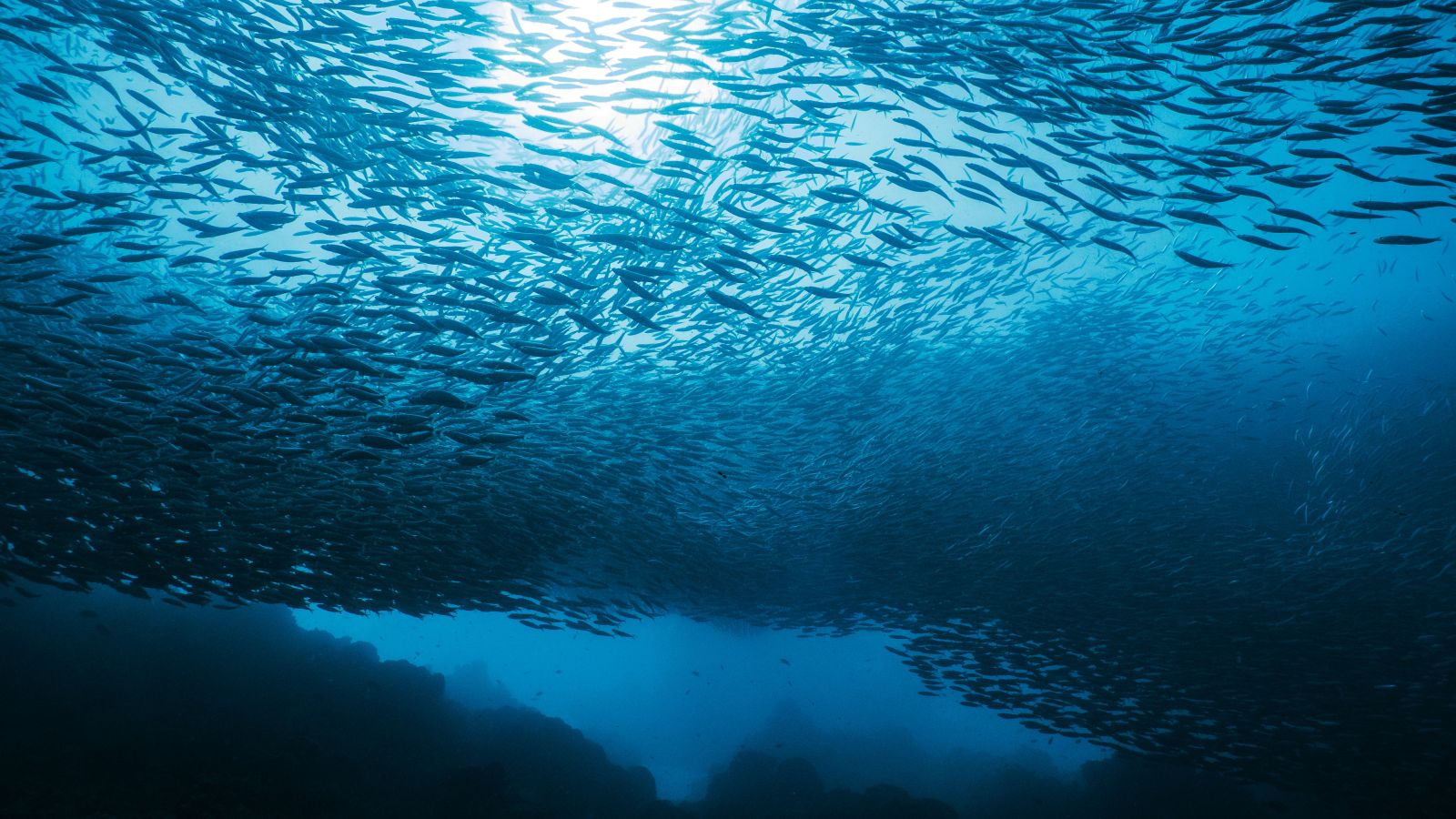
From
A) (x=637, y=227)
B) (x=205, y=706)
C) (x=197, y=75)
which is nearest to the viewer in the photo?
(x=197, y=75)

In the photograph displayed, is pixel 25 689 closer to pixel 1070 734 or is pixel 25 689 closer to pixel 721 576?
pixel 721 576

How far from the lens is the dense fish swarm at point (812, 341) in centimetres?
546

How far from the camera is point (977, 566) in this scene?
1271 centimetres

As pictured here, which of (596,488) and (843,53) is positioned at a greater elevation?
(843,53)

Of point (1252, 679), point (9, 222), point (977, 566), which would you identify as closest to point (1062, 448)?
point (977, 566)

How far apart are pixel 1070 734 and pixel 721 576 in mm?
10128

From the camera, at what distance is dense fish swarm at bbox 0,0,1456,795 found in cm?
546

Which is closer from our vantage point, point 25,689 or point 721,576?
point 25,689

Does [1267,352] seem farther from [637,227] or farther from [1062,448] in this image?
[637,227]

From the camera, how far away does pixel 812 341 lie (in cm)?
947

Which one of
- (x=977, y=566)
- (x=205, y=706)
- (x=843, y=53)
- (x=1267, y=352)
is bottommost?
(x=205, y=706)

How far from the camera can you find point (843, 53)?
6.07 meters

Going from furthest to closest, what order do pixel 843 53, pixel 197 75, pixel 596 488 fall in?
1. pixel 596 488
2. pixel 843 53
3. pixel 197 75

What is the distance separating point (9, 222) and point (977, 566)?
15.6 meters
